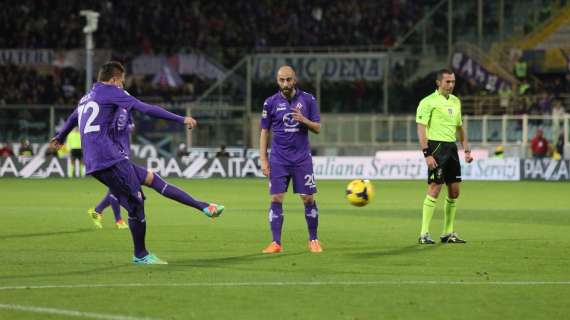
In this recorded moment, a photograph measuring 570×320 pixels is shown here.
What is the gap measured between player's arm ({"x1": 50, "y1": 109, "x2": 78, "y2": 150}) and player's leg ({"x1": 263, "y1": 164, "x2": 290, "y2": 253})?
8.22 feet

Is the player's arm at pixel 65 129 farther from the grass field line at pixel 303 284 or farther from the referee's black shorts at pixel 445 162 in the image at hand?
the referee's black shorts at pixel 445 162

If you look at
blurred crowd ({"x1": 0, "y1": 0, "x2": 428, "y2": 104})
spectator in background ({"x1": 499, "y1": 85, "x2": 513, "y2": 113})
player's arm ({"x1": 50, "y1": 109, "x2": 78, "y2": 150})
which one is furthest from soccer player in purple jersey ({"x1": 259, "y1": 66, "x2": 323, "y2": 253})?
blurred crowd ({"x1": 0, "y1": 0, "x2": 428, "y2": 104})

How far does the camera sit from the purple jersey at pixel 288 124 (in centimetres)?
1484

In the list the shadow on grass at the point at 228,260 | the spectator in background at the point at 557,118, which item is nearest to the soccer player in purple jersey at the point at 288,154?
the shadow on grass at the point at 228,260

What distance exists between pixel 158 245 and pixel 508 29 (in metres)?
37.2

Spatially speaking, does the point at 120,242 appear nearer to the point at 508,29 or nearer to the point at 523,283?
the point at 523,283

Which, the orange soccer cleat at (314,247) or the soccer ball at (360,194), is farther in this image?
the soccer ball at (360,194)

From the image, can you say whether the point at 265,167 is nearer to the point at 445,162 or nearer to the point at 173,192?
the point at 173,192

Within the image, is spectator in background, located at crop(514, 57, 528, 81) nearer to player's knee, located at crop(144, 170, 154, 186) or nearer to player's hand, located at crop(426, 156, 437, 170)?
player's hand, located at crop(426, 156, 437, 170)

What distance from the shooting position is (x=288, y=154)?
1488cm

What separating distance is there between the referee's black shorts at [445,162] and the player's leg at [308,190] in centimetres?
204

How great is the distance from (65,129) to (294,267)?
3002mm

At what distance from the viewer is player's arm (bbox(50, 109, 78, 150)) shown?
44.6 ft

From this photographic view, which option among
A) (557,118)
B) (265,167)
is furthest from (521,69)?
(265,167)
